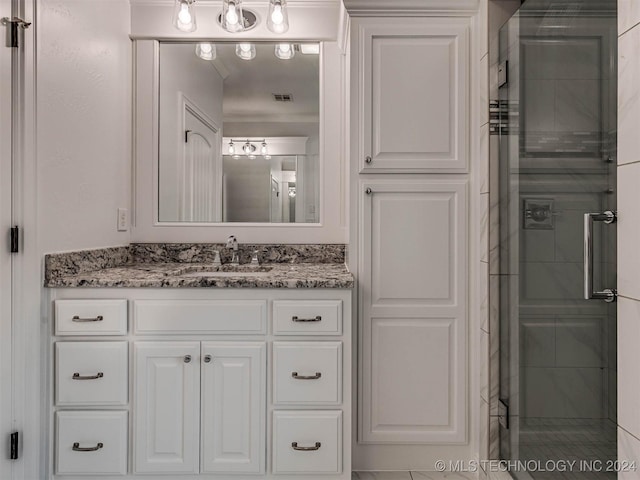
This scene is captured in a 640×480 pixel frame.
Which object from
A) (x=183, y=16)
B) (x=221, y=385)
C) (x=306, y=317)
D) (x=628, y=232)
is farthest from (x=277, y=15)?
(x=628, y=232)

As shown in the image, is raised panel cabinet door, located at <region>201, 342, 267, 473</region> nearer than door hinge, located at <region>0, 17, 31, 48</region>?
No

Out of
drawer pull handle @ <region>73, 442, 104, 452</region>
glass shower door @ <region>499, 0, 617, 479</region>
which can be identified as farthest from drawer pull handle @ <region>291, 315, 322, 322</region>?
drawer pull handle @ <region>73, 442, 104, 452</region>

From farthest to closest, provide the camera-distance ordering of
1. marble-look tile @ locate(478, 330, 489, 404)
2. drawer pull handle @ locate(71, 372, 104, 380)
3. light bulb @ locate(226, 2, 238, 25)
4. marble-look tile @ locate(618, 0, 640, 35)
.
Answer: light bulb @ locate(226, 2, 238, 25), marble-look tile @ locate(478, 330, 489, 404), drawer pull handle @ locate(71, 372, 104, 380), marble-look tile @ locate(618, 0, 640, 35)

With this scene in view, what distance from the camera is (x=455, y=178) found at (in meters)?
1.98

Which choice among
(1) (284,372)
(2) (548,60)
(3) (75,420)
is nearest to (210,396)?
(1) (284,372)

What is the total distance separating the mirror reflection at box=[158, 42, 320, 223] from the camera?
2.44m

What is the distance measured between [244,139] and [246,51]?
474mm

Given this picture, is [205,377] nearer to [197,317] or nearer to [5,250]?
[197,317]

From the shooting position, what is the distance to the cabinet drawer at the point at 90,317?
1746mm

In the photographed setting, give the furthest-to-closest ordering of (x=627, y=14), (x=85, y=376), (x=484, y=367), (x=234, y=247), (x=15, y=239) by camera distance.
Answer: (x=234, y=247) < (x=484, y=367) < (x=85, y=376) < (x=15, y=239) < (x=627, y=14)

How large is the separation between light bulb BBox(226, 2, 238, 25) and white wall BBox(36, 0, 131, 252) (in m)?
0.56

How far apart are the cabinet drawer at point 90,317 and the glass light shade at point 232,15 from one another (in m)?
1.45

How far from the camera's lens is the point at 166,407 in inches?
69.5

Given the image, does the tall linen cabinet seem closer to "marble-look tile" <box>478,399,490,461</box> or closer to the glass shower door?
"marble-look tile" <box>478,399,490,461</box>
